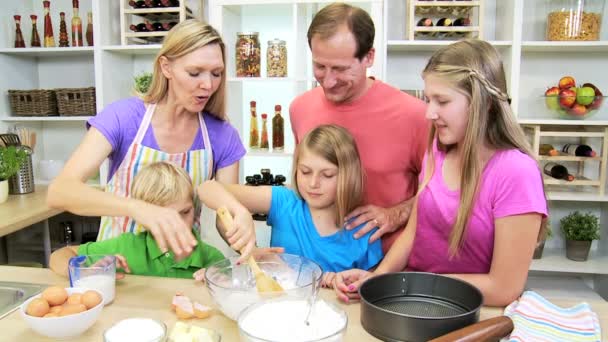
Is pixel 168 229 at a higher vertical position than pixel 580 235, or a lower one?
higher

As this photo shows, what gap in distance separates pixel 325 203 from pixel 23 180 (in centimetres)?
206

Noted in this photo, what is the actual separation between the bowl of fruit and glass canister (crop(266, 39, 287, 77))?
1.36m

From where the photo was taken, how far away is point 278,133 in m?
2.74

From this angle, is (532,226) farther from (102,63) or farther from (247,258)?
(102,63)

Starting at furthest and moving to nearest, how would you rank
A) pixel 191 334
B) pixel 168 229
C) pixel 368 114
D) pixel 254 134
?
pixel 254 134 < pixel 368 114 < pixel 168 229 < pixel 191 334

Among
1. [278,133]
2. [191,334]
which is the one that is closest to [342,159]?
[191,334]

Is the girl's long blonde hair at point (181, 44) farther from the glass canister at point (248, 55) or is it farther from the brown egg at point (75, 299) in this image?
the glass canister at point (248, 55)

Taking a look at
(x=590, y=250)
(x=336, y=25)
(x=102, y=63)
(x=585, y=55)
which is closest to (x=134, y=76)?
(x=102, y=63)

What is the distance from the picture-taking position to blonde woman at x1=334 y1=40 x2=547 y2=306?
1146 mm

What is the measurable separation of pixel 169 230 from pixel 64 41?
242 centimetres

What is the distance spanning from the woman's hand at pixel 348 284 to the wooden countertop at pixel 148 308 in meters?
0.02

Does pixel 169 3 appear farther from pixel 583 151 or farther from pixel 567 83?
pixel 583 151

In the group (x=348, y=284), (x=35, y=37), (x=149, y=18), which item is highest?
(x=149, y=18)

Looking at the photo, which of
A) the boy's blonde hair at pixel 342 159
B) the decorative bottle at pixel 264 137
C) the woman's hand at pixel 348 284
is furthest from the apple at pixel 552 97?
the woman's hand at pixel 348 284
